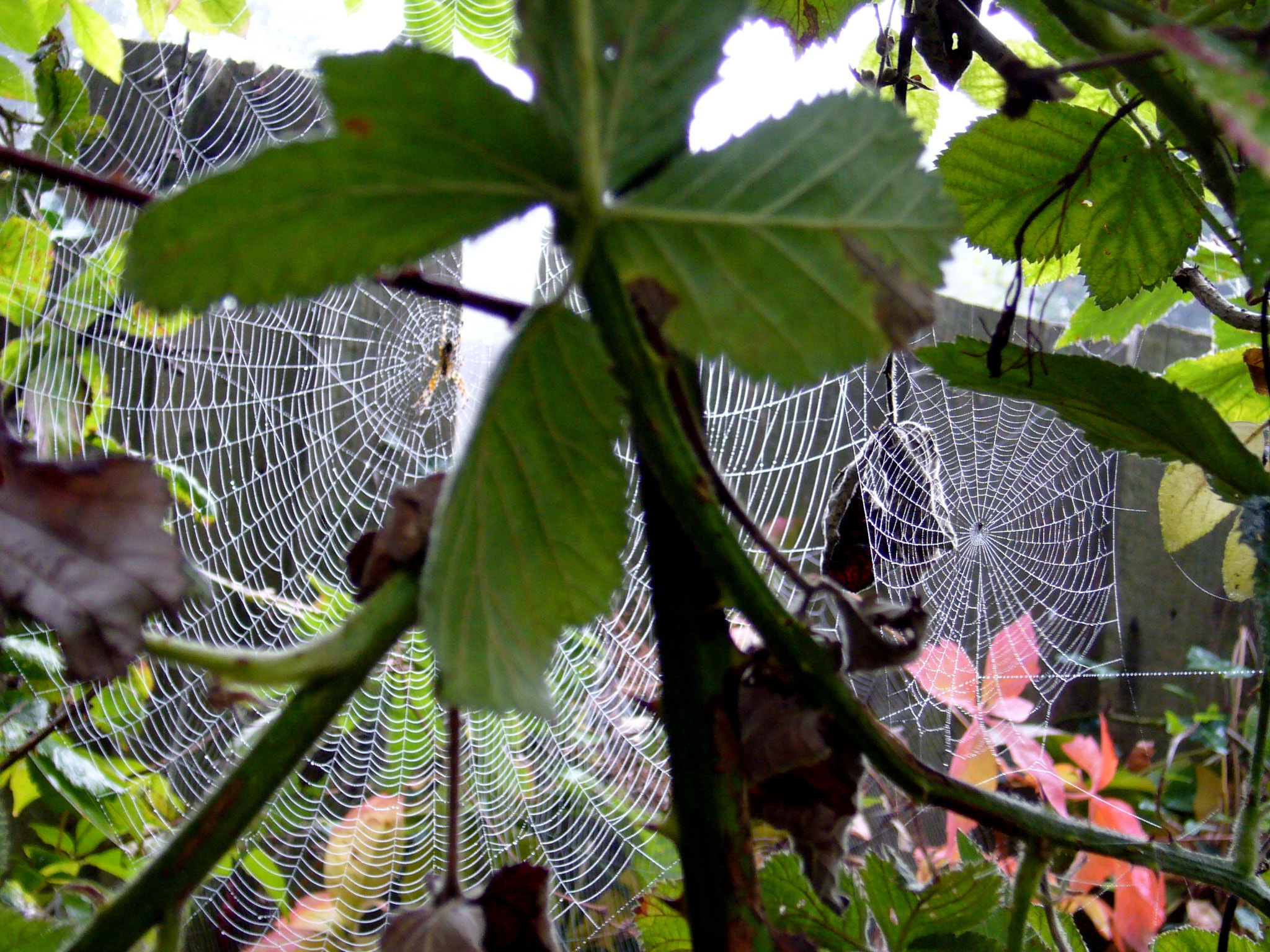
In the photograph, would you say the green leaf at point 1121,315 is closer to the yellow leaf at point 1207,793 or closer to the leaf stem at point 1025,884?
the leaf stem at point 1025,884

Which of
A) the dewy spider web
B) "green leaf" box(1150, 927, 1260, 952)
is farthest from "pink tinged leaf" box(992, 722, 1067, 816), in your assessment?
"green leaf" box(1150, 927, 1260, 952)

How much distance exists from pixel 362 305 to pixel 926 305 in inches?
62.4

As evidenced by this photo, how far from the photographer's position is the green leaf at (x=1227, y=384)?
622mm

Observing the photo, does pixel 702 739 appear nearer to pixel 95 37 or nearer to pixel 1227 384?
pixel 1227 384

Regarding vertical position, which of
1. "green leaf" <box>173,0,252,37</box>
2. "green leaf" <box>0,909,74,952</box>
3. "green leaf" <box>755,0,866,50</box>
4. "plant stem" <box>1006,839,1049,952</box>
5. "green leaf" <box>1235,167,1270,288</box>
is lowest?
"green leaf" <box>0,909,74,952</box>

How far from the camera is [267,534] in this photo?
144 cm

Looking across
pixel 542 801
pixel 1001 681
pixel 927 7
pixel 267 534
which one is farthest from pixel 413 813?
pixel 927 7

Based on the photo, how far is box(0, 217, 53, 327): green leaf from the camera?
0.93 metres

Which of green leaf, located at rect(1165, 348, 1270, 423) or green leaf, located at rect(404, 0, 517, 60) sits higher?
green leaf, located at rect(404, 0, 517, 60)

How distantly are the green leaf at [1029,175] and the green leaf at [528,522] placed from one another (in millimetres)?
329

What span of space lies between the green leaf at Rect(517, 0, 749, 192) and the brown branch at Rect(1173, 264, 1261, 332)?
43cm

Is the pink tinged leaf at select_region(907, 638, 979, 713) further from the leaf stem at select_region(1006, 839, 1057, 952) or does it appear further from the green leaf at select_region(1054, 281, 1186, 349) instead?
the leaf stem at select_region(1006, 839, 1057, 952)

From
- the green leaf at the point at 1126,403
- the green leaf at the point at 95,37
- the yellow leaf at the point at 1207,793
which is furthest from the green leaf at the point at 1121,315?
the yellow leaf at the point at 1207,793

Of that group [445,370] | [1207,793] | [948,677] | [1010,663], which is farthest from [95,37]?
[1207,793]
